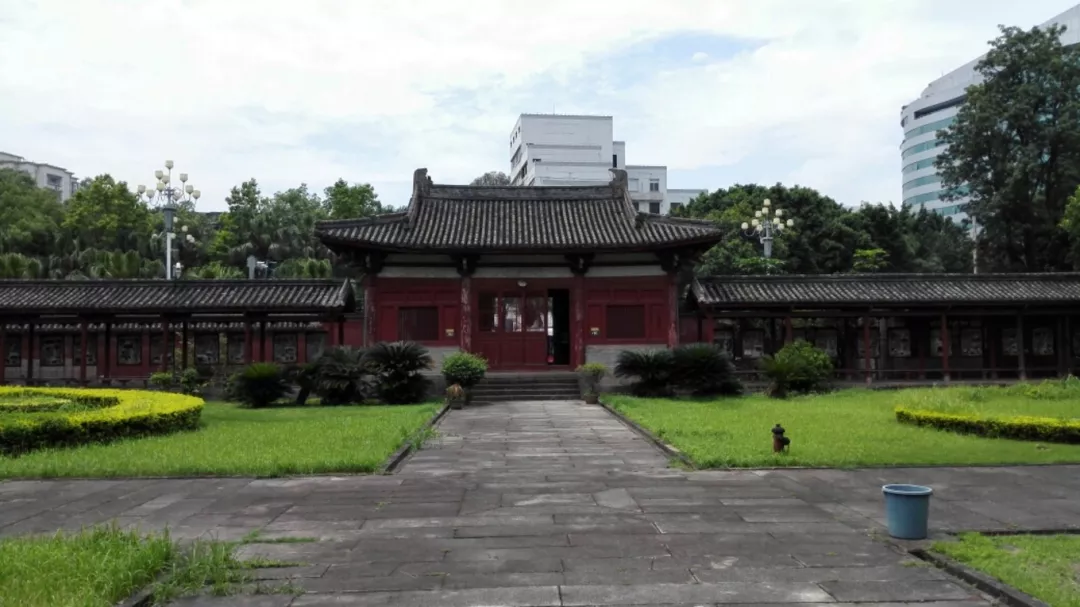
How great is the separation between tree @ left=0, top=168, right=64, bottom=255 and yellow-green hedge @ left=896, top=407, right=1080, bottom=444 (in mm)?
43269

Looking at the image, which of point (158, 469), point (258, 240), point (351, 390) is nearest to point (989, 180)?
point (351, 390)

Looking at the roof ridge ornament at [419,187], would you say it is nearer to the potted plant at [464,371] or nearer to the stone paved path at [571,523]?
the potted plant at [464,371]

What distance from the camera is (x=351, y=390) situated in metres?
18.8

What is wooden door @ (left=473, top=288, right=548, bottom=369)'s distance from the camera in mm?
22781

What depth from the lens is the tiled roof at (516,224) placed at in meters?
21.4

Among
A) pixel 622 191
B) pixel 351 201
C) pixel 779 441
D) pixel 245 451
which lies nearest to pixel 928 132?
pixel 351 201

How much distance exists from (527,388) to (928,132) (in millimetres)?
77505

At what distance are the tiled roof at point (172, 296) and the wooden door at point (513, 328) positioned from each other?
405 centimetres

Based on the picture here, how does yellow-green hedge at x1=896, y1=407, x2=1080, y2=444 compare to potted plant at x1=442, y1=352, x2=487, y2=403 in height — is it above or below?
below

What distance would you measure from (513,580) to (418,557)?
909 mm

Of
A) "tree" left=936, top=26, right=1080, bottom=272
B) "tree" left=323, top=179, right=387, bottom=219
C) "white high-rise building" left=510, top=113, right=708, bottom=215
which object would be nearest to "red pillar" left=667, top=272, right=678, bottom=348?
"tree" left=936, top=26, right=1080, bottom=272

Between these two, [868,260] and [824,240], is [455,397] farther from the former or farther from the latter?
[868,260]

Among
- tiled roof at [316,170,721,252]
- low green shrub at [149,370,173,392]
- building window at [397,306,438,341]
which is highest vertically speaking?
tiled roof at [316,170,721,252]

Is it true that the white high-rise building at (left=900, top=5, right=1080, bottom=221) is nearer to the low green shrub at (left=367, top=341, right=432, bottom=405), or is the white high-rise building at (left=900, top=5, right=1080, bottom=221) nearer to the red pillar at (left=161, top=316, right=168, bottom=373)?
the low green shrub at (left=367, top=341, right=432, bottom=405)
